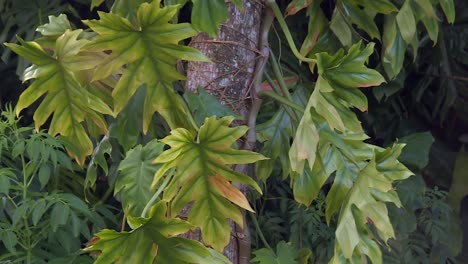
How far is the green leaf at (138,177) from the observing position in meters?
1.47

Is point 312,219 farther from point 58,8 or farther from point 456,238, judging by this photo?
point 58,8

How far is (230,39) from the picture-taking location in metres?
1.45

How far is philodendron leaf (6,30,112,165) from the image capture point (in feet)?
4.48

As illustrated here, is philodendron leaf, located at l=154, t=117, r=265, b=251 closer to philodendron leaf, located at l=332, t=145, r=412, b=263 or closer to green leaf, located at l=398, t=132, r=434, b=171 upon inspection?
philodendron leaf, located at l=332, t=145, r=412, b=263

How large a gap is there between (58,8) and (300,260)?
3.95 ft

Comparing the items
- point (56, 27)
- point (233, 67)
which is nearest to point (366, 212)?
point (233, 67)

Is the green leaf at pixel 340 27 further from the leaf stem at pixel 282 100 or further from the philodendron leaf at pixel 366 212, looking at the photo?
the philodendron leaf at pixel 366 212

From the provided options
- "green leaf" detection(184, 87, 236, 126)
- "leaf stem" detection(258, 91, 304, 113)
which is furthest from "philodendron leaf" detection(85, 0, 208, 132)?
"leaf stem" detection(258, 91, 304, 113)

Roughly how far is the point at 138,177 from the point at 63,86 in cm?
24

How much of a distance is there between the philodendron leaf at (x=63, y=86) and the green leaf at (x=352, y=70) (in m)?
0.44

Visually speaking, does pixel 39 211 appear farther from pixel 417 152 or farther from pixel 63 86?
pixel 417 152

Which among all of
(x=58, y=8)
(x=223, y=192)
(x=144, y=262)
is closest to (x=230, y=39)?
(x=223, y=192)

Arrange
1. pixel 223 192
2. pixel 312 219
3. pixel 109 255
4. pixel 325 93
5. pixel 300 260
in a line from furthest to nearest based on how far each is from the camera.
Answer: pixel 312 219
pixel 300 260
pixel 325 93
pixel 223 192
pixel 109 255

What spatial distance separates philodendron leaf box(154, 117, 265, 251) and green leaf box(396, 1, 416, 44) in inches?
27.0
